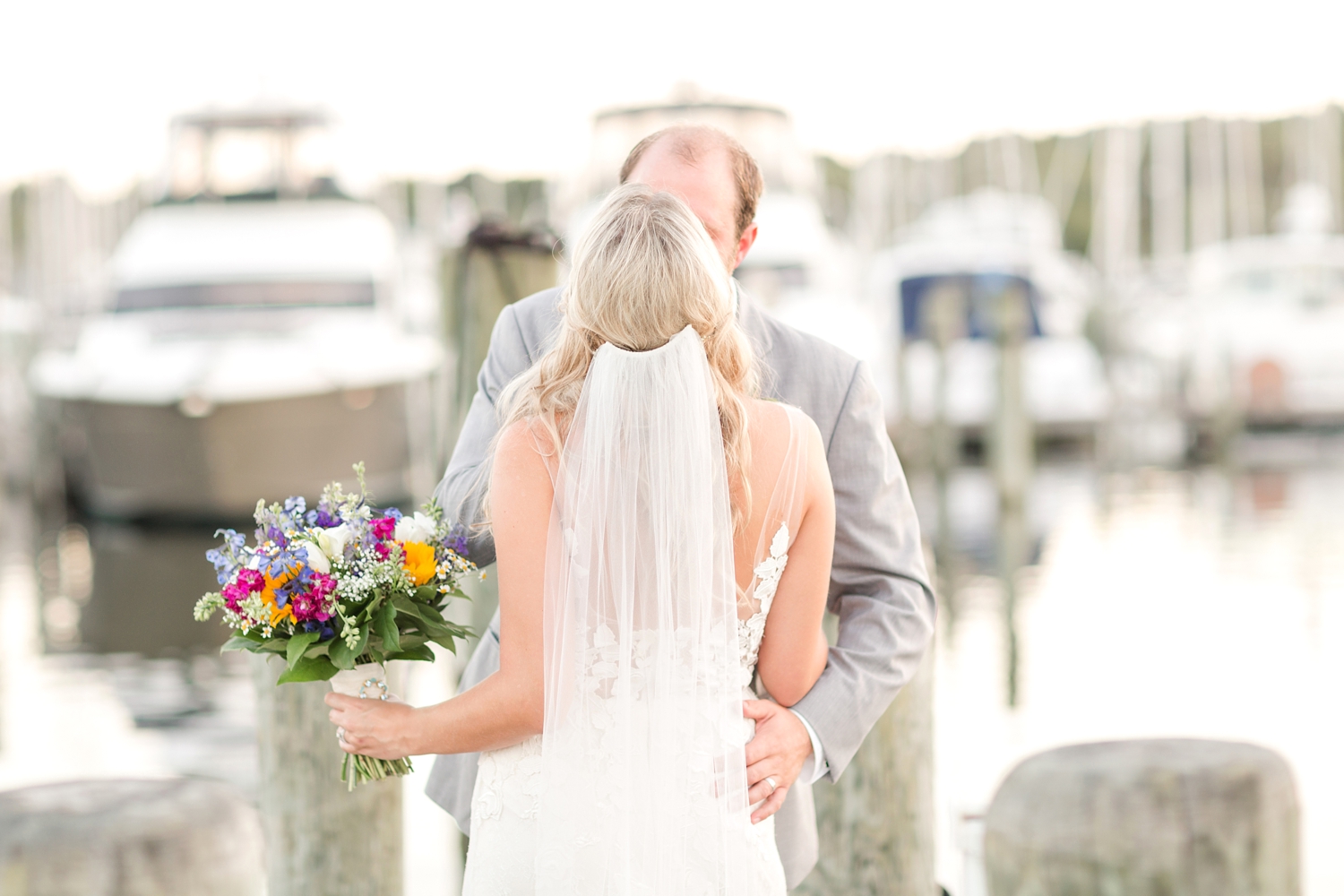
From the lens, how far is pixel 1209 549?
1245 cm

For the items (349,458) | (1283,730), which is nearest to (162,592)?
(349,458)

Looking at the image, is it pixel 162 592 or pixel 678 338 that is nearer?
pixel 678 338

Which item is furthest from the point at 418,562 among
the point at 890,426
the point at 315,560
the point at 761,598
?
the point at 890,426

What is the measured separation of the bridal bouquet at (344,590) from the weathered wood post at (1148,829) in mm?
1100

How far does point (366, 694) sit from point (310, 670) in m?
0.15

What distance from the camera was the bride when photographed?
2.35 metres

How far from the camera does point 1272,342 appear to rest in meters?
21.0

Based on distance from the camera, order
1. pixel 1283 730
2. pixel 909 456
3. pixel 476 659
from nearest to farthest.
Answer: pixel 476 659 < pixel 1283 730 < pixel 909 456

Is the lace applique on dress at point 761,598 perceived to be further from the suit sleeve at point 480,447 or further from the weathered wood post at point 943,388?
the weathered wood post at point 943,388

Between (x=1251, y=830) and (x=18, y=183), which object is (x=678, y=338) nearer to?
(x=1251, y=830)

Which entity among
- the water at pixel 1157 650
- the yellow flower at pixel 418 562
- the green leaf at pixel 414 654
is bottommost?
the water at pixel 1157 650

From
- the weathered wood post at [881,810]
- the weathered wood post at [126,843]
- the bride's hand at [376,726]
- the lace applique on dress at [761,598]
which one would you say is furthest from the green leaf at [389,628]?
the weathered wood post at [881,810]

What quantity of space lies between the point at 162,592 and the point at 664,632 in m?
10.2

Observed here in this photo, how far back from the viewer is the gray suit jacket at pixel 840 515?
276cm
